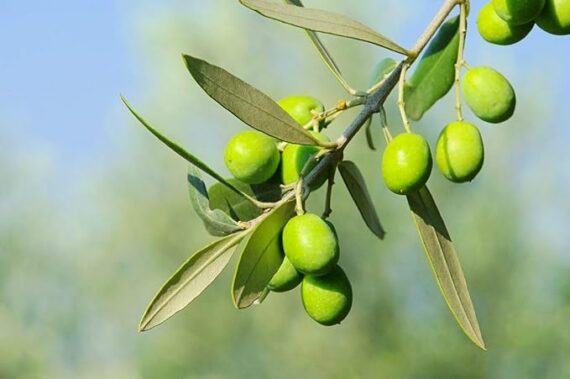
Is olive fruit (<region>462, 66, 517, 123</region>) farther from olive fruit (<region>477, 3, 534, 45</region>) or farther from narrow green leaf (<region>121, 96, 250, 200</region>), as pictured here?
narrow green leaf (<region>121, 96, 250, 200</region>)

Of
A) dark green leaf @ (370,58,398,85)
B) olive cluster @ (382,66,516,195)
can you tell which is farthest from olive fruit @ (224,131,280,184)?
dark green leaf @ (370,58,398,85)

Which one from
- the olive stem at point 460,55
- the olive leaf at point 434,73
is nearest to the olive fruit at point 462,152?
the olive stem at point 460,55

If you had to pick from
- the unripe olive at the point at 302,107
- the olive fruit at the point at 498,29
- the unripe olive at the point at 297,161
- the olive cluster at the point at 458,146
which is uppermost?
the olive fruit at the point at 498,29

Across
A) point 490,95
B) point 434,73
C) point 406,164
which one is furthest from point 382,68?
point 406,164

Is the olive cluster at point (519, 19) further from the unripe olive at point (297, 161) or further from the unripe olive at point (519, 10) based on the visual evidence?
the unripe olive at point (297, 161)

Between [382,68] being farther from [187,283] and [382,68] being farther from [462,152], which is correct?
[187,283]

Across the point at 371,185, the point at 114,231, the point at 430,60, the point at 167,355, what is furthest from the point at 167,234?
the point at 430,60
